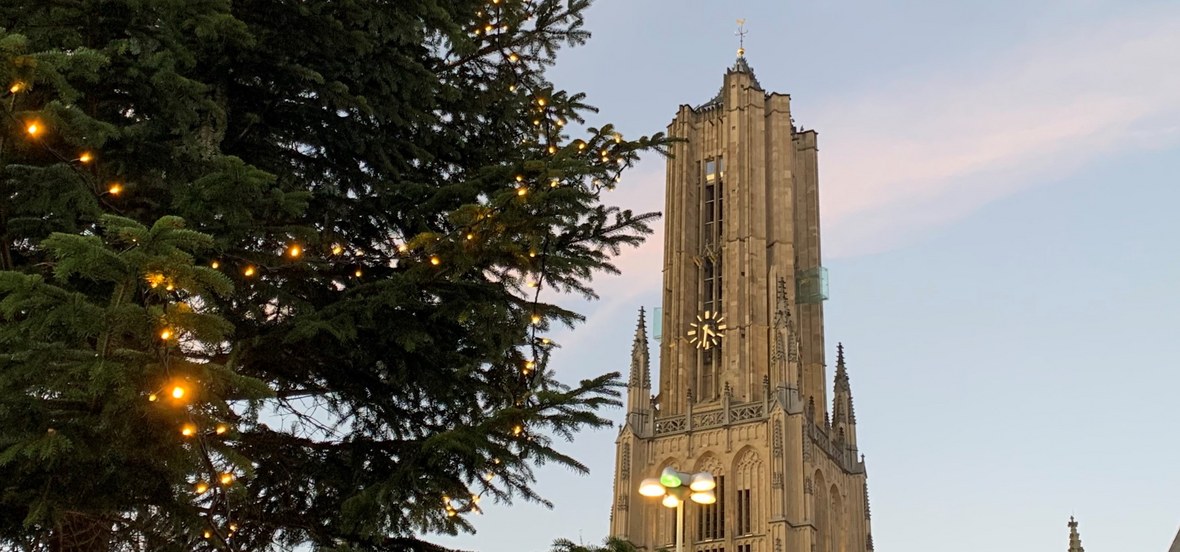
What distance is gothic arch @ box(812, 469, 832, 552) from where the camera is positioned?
4719 cm

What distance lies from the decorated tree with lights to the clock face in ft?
136

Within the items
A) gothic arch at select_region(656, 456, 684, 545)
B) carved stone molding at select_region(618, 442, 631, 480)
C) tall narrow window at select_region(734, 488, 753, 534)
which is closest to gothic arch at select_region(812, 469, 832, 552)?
tall narrow window at select_region(734, 488, 753, 534)

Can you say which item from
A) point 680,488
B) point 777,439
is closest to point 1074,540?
point 680,488

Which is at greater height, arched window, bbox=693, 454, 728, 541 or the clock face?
the clock face

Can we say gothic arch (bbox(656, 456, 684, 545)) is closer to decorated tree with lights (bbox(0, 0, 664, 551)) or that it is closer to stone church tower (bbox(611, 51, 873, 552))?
stone church tower (bbox(611, 51, 873, 552))

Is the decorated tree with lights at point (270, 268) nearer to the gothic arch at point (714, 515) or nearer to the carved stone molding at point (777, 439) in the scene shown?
the carved stone molding at point (777, 439)

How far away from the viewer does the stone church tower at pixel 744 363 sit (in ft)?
153

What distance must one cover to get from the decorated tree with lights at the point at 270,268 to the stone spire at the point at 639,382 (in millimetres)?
39986

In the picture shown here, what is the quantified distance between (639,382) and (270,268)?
43290 millimetres

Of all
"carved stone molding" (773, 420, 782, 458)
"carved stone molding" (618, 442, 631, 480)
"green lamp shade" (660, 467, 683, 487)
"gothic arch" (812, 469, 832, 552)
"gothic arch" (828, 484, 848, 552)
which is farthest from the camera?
"gothic arch" (828, 484, 848, 552)

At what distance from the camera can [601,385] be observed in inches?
275

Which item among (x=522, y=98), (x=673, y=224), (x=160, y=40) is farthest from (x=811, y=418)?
(x=160, y=40)

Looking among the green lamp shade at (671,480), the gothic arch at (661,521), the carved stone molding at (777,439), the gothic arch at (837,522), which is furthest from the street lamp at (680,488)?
the gothic arch at (837,522)

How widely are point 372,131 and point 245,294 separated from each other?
180cm
